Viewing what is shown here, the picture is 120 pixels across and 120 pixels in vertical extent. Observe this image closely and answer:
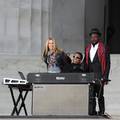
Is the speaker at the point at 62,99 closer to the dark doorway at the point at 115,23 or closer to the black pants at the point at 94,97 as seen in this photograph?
the black pants at the point at 94,97

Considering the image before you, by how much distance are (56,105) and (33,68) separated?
4.67m

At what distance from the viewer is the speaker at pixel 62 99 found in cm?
906

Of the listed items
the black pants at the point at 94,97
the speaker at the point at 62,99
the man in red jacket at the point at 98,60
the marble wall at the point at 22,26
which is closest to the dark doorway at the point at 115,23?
the marble wall at the point at 22,26

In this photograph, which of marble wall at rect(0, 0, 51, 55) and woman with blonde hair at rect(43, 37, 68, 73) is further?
marble wall at rect(0, 0, 51, 55)

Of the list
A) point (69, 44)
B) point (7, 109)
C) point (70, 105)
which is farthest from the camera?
point (69, 44)

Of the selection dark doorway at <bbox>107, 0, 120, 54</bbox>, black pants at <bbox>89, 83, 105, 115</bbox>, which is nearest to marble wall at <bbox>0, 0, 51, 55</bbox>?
black pants at <bbox>89, 83, 105, 115</bbox>

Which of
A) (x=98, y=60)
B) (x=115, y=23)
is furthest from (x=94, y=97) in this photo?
(x=115, y=23)

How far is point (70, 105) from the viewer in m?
9.06

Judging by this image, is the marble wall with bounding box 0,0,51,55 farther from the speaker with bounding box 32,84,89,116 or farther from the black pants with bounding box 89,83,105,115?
the speaker with bounding box 32,84,89,116

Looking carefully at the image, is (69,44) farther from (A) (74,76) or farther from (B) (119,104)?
(A) (74,76)

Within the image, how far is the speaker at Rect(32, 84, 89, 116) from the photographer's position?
9.06 m

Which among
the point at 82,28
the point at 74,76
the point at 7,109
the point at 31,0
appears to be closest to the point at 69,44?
the point at 82,28

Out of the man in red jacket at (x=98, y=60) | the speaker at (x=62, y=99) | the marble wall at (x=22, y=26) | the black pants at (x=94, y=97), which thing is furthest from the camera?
the marble wall at (x=22, y=26)

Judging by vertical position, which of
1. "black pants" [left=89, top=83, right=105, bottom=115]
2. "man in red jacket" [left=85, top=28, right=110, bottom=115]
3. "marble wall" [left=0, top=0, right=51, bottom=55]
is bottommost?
"black pants" [left=89, top=83, right=105, bottom=115]
